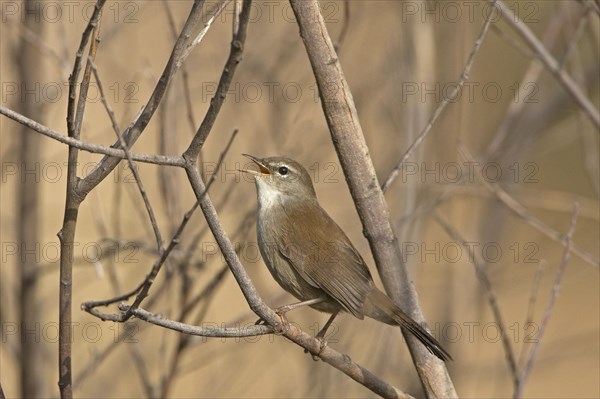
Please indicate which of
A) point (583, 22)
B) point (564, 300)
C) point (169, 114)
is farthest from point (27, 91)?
point (564, 300)

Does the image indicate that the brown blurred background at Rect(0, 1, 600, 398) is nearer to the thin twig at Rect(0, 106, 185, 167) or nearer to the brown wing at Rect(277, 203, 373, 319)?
the brown wing at Rect(277, 203, 373, 319)

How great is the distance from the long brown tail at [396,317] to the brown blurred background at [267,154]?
60 centimetres

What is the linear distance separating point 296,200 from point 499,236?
5.69ft

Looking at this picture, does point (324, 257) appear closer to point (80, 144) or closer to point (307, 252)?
point (307, 252)

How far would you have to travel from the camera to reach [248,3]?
2.13m

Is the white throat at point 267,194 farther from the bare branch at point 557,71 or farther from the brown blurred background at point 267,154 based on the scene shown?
the bare branch at point 557,71

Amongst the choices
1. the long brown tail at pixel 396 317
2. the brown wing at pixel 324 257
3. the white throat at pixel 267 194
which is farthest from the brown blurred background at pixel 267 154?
the long brown tail at pixel 396 317

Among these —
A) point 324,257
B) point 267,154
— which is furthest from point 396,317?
point 267,154

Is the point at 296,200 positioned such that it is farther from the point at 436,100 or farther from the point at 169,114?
the point at 436,100

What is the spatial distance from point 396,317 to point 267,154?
10.0ft

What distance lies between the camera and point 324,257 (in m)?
4.07

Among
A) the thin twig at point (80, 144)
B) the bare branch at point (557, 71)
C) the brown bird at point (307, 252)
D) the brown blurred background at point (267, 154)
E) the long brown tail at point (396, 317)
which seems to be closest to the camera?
the thin twig at point (80, 144)

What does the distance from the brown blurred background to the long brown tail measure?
602mm

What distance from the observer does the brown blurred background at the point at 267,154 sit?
14.4 ft
